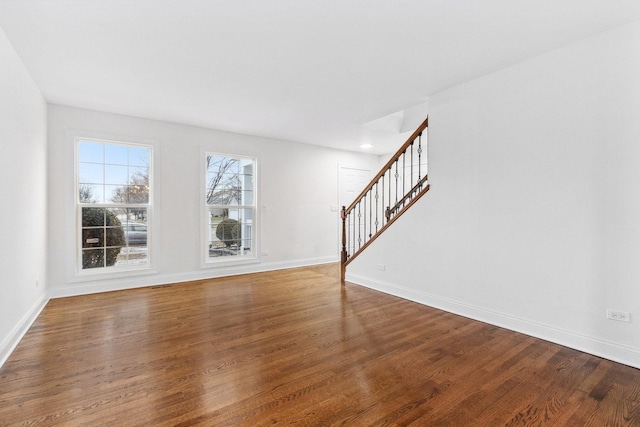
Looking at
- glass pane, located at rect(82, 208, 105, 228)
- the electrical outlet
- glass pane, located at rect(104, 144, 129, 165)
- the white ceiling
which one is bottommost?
the electrical outlet

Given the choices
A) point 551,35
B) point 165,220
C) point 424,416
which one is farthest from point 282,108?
point 424,416

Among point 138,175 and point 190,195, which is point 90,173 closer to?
point 138,175

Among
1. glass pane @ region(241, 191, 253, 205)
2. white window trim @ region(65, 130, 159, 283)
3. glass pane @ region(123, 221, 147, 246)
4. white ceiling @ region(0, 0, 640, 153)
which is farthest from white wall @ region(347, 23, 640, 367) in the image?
glass pane @ region(123, 221, 147, 246)

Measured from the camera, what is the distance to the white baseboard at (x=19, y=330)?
7.84 feet

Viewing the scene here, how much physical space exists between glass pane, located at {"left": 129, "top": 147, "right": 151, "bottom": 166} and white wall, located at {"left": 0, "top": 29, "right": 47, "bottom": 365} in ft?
3.42

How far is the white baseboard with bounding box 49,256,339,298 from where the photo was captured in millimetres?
4176

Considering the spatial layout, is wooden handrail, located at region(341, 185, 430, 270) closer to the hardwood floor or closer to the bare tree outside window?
the hardwood floor

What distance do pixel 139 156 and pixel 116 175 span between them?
422mm

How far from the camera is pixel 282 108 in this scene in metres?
4.21

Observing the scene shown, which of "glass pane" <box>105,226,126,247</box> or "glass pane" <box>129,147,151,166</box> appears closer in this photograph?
"glass pane" <box>105,226,126,247</box>

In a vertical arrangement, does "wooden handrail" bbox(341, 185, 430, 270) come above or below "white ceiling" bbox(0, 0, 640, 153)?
below

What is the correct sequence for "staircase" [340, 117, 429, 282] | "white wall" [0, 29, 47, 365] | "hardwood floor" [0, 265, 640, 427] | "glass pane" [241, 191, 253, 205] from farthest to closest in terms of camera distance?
"glass pane" [241, 191, 253, 205]
"staircase" [340, 117, 429, 282]
"white wall" [0, 29, 47, 365]
"hardwood floor" [0, 265, 640, 427]

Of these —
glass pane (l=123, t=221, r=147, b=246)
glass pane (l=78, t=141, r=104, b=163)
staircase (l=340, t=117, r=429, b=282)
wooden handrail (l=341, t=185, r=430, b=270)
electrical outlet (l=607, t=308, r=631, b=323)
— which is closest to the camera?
electrical outlet (l=607, t=308, r=631, b=323)

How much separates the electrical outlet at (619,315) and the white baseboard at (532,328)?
7.5 inches
